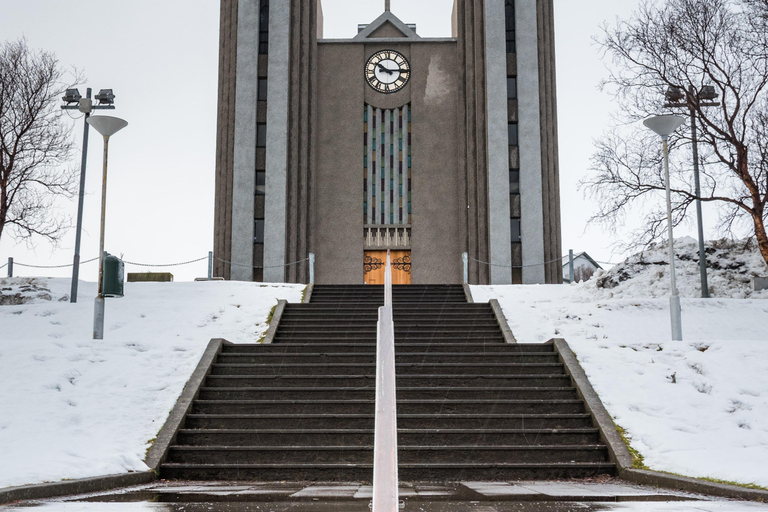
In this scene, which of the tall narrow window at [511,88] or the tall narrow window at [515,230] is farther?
the tall narrow window at [511,88]

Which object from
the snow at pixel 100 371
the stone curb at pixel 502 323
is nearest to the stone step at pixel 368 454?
the snow at pixel 100 371

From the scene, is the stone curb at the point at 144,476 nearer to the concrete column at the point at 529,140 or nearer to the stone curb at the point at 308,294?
the stone curb at the point at 308,294

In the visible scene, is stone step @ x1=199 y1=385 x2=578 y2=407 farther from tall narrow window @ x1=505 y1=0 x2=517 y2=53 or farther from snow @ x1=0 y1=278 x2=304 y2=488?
tall narrow window @ x1=505 y1=0 x2=517 y2=53

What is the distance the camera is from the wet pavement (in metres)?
5.70

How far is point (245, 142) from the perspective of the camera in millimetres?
28531

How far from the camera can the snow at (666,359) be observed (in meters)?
7.98

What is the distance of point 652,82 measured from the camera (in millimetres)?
17375

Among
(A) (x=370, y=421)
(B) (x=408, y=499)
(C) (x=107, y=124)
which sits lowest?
(B) (x=408, y=499)

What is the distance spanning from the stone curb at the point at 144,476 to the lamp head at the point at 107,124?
4.60 meters

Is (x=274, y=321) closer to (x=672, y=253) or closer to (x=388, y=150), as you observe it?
(x=672, y=253)

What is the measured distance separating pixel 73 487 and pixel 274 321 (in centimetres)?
679

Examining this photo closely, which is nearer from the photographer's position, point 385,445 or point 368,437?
point 385,445

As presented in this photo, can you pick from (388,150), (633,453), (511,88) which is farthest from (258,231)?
(633,453)

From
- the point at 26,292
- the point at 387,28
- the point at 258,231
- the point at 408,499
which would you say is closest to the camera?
the point at 408,499
